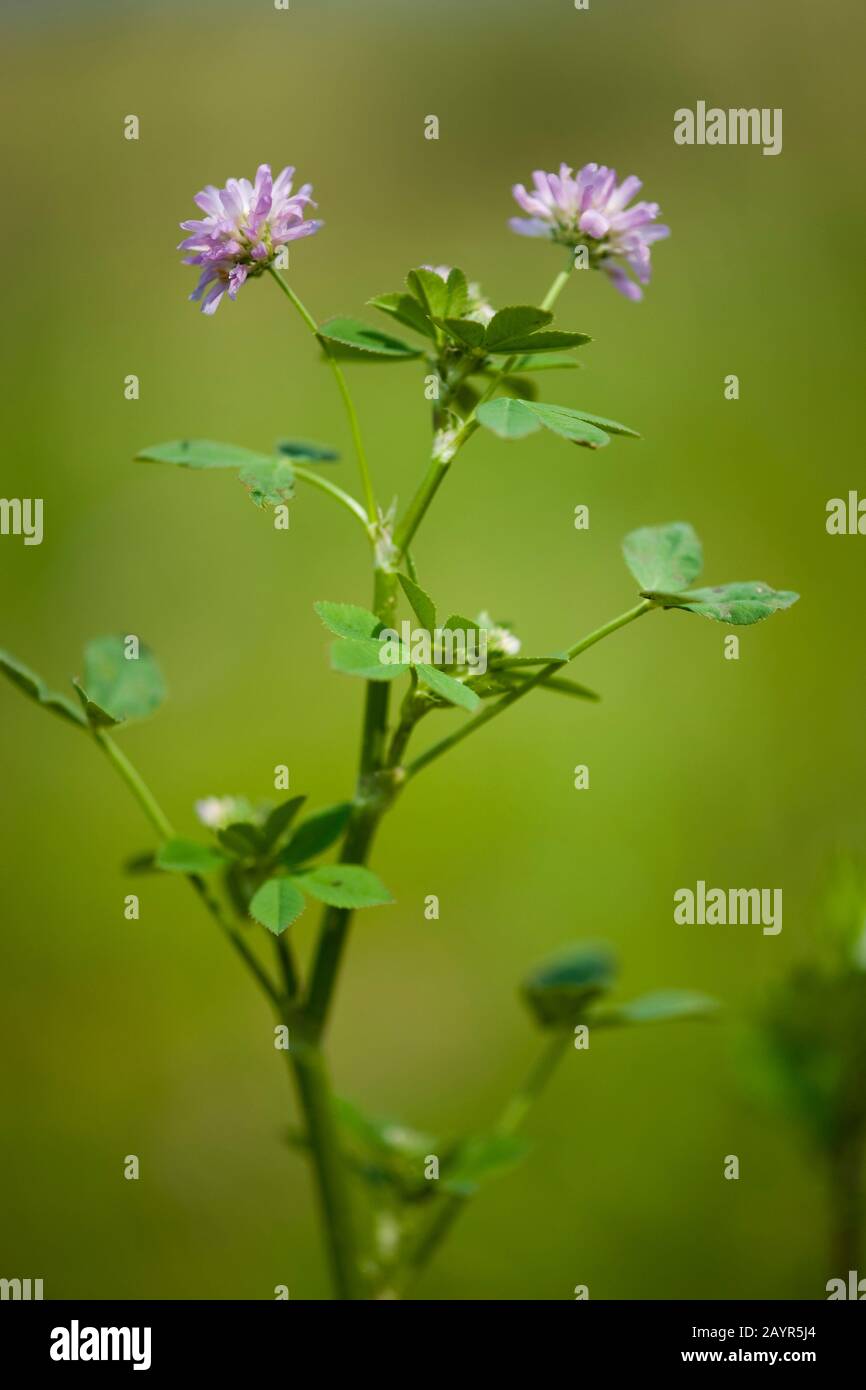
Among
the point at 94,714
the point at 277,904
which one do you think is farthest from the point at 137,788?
the point at 277,904

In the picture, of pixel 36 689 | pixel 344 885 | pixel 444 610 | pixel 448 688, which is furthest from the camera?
pixel 444 610

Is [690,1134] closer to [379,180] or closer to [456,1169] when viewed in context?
[456,1169]

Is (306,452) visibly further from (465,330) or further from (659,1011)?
(659,1011)

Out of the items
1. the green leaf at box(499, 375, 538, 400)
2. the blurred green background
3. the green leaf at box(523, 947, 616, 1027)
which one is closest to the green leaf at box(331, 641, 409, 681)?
the green leaf at box(499, 375, 538, 400)

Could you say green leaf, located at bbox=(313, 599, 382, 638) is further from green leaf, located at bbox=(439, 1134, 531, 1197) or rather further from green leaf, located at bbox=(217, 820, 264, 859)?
green leaf, located at bbox=(439, 1134, 531, 1197)

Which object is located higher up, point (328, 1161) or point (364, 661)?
point (364, 661)

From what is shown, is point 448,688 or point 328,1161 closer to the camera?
point 448,688
